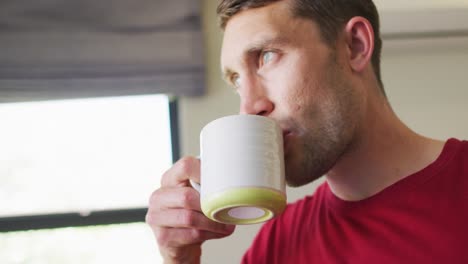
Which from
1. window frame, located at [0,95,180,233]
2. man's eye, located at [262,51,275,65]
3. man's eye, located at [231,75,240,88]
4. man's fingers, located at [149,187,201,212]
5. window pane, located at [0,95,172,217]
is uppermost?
man's eye, located at [262,51,275,65]

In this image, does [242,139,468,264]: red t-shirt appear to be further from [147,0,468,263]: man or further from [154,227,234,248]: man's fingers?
[154,227,234,248]: man's fingers

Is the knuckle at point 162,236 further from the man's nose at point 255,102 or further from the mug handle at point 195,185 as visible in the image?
the man's nose at point 255,102

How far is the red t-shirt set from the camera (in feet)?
2.46

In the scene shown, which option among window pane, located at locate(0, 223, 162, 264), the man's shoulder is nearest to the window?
window pane, located at locate(0, 223, 162, 264)

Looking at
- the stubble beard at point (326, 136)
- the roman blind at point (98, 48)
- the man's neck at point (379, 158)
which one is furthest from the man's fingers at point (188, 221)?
the roman blind at point (98, 48)

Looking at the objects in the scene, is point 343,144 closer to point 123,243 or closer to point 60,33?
point 123,243

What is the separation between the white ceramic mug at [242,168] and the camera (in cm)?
58

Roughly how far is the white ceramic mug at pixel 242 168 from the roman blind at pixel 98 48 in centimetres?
114

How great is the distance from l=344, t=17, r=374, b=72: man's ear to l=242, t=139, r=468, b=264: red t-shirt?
0.80 feet

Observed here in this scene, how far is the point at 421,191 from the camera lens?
32.0 inches

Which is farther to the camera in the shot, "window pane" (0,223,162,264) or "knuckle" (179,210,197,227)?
"window pane" (0,223,162,264)

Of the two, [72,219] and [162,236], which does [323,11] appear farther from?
[72,219]

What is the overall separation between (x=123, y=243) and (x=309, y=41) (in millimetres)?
1299

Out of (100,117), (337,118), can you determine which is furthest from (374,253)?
(100,117)
